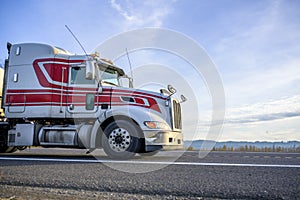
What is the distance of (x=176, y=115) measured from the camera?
7.36 meters

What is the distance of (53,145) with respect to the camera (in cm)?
719

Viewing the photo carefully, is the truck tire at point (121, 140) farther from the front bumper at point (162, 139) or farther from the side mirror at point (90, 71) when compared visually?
the side mirror at point (90, 71)

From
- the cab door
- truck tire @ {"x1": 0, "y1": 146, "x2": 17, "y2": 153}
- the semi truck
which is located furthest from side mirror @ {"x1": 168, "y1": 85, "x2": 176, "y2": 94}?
truck tire @ {"x1": 0, "y1": 146, "x2": 17, "y2": 153}

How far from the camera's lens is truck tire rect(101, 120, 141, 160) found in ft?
20.6

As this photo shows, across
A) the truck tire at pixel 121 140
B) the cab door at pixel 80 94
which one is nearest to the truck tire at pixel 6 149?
the cab door at pixel 80 94

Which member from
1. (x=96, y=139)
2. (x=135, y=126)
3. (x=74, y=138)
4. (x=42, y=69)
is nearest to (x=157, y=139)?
(x=135, y=126)

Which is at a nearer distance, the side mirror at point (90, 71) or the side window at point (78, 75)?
the side mirror at point (90, 71)

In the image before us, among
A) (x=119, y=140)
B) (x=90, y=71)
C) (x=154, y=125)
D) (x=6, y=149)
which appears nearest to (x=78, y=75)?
(x=90, y=71)

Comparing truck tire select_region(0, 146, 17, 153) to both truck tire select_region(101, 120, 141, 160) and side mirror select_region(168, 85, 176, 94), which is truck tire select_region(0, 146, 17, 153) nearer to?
truck tire select_region(101, 120, 141, 160)

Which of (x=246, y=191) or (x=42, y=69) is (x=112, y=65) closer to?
(x=42, y=69)

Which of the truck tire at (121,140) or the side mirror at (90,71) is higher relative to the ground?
the side mirror at (90,71)

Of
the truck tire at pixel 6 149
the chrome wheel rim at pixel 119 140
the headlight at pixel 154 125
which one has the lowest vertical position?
the truck tire at pixel 6 149

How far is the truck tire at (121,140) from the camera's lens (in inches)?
247

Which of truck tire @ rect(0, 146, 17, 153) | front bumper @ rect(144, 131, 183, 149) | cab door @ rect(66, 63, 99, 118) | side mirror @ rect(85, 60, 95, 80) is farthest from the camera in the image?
truck tire @ rect(0, 146, 17, 153)
